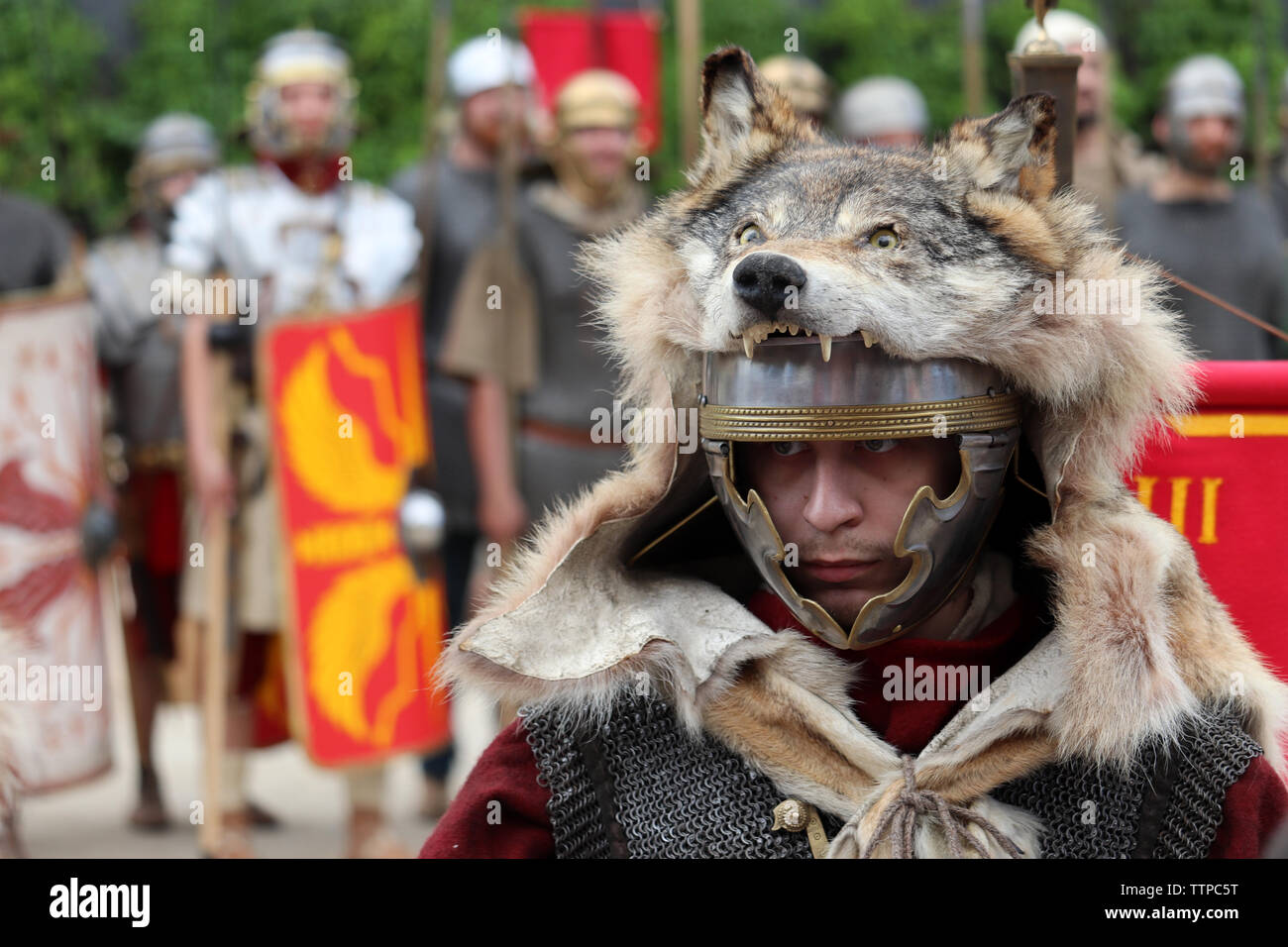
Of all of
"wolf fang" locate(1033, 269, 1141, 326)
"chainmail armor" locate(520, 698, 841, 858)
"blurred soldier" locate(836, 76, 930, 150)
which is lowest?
"chainmail armor" locate(520, 698, 841, 858)

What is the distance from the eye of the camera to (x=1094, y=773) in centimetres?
244

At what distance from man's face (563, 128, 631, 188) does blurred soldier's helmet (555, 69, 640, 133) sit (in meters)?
0.02

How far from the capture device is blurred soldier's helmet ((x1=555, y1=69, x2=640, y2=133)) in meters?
6.27

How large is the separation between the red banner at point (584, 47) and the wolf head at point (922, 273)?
17.0ft

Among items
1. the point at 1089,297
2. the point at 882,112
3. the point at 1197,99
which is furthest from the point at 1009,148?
the point at 882,112

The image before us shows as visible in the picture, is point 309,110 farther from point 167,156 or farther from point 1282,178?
point 1282,178

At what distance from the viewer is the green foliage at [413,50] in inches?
516

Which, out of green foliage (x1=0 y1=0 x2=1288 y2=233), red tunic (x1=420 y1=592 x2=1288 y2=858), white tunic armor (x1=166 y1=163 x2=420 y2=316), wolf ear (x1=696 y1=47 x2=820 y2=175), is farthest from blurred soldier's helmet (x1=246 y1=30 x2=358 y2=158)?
green foliage (x1=0 y1=0 x2=1288 y2=233)

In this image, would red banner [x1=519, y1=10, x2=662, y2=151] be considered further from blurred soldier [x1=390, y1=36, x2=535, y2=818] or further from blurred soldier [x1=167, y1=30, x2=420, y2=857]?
blurred soldier [x1=167, y1=30, x2=420, y2=857]

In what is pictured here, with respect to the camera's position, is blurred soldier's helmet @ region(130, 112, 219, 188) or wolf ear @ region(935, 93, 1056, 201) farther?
blurred soldier's helmet @ region(130, 112, 219, 188)

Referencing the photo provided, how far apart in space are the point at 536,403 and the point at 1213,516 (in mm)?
3447
